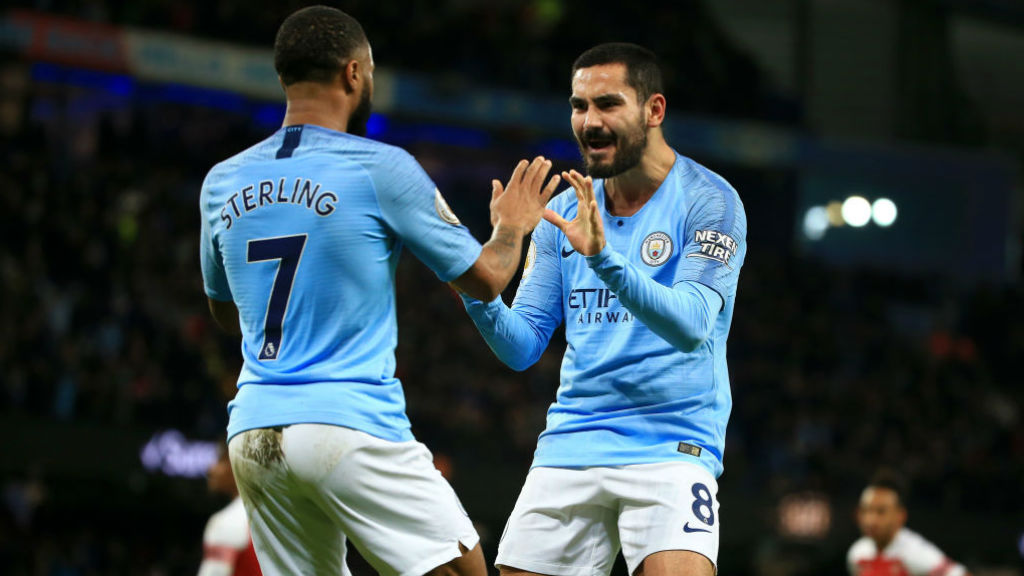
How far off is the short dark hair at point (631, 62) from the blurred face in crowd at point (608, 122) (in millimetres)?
29

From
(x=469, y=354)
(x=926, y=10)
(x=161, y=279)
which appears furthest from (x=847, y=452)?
(x=926, y=10)

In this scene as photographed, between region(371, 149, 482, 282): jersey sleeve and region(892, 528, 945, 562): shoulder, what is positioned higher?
region(371, 149, 482, 282): jersey sleeve

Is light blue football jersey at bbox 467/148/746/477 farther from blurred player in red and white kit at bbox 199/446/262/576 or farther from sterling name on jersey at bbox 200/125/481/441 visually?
blurred player in red and white kit at bbox 199/446/262/576

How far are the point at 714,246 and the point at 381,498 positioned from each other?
151 centimetres

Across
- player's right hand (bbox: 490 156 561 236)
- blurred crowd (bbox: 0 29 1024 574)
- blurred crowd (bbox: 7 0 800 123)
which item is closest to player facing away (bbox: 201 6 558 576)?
player's right hand (bbox: 490 156 561 236)

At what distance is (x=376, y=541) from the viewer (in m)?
3.61

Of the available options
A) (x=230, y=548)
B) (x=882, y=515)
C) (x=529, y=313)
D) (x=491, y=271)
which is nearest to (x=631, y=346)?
(x=529, y=313)

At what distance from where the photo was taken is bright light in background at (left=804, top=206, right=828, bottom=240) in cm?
2875

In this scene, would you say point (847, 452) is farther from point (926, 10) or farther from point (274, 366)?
point (274, 366)

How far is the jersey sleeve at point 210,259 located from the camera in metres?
3.88

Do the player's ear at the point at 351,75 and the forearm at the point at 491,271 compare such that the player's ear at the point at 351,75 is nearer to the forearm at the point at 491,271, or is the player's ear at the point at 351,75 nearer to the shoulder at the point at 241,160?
the shoulder at the point at 241,160

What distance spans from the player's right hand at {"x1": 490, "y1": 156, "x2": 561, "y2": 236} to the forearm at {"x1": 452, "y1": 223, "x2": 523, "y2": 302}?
0.09 meters

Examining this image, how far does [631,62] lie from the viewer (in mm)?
4660

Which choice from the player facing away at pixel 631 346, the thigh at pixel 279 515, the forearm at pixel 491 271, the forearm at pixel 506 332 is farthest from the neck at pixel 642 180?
the thigh at pixel 279 515
